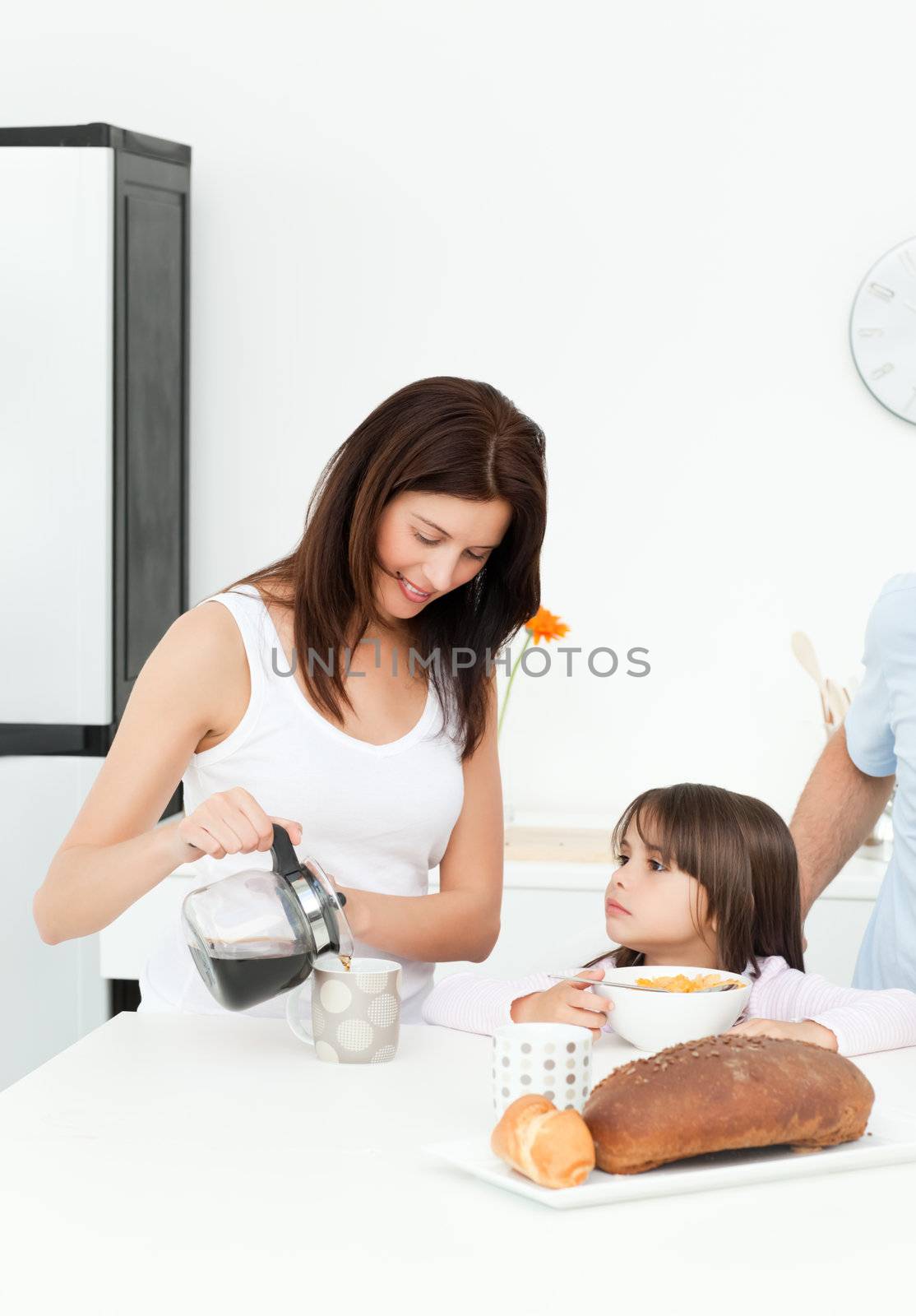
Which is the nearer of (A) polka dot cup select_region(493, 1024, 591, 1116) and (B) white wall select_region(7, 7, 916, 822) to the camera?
(A) polka dot cup select_region(493, 1024, 591, 1116)

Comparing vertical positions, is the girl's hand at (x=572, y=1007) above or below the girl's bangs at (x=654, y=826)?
below

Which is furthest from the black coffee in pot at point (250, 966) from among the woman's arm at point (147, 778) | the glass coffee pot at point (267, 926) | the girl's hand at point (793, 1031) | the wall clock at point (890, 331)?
the wall clock at point (890, 331)

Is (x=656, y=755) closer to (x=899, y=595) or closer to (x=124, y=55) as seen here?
(x=899, y=595)

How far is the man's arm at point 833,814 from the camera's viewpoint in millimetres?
1728

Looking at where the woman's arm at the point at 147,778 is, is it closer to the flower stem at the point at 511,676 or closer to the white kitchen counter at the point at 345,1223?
the white kitchen counter at the point at 345,1223

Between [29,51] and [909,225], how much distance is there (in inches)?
74.2

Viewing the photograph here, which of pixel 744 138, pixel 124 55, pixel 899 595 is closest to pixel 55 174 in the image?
pixel 124 55

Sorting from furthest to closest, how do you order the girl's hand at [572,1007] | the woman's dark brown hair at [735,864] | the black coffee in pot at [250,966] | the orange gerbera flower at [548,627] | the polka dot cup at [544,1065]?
the orange gerbera flower at [548,627] → the woman's dark brown hair at [735,864] → the girl's hand at [572,1007] → the black coffee in pot at [250,966] → the polka dot cup at [544,1065]

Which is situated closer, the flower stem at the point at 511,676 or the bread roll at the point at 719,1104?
the bread roll at the point at 719,1104

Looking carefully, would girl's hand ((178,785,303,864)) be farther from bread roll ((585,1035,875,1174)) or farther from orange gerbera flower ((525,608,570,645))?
orange gerbera flower ((525,608,570,645))

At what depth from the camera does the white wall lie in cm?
291

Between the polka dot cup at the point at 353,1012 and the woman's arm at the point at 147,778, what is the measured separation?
17 centimetres

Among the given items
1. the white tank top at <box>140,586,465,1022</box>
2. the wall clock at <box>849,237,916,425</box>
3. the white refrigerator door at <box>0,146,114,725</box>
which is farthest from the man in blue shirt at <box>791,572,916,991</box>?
the white refrigerator door at <box>0,146,114,725</box>

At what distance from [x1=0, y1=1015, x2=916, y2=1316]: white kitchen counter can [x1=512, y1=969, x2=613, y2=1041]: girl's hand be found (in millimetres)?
181
